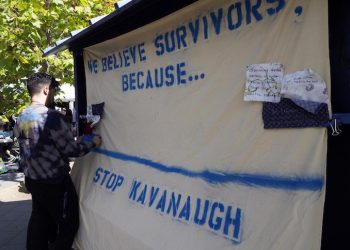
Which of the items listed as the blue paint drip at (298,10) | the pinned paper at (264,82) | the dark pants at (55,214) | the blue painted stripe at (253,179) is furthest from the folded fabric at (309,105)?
the dark pants at (55,214)

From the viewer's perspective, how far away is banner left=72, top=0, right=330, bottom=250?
6.93ft

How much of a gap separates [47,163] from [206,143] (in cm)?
177

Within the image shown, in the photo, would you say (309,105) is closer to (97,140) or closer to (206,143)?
(206,143)

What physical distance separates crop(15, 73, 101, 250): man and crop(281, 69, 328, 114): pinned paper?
2293mm

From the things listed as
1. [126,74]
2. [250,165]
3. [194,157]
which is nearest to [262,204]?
[250,165]

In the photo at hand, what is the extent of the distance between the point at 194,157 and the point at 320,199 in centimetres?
103

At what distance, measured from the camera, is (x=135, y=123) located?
3664 millimetres

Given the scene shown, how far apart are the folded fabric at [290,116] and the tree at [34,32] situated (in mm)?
4900

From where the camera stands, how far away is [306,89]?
2080 mm

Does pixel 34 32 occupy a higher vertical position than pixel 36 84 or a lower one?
higher

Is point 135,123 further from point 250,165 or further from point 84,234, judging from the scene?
point 250,165

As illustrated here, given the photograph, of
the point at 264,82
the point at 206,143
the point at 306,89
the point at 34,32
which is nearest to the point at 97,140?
the point at 206,143

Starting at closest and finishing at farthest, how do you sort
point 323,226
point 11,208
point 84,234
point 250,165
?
1. point 323,226
2. point 250,165
3. point 84,234
4. point 11,208

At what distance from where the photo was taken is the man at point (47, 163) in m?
3.86
